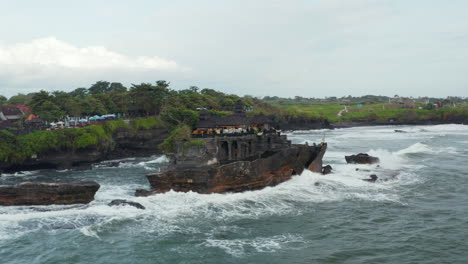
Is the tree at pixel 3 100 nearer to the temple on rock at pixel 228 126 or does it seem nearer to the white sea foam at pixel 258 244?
the temple on rock at pixel 228 126

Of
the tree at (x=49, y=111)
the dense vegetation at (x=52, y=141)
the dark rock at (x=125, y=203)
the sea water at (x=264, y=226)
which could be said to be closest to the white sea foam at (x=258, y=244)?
the sea water at (x=264, y=226)

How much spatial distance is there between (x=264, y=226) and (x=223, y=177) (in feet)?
31.8

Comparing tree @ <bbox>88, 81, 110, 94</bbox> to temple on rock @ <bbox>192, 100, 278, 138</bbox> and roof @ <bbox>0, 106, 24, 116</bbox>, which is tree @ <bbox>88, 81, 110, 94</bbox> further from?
temple on rock @ <bbox>192, 100, 278, 138</bbox>

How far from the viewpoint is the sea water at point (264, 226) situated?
22766mm

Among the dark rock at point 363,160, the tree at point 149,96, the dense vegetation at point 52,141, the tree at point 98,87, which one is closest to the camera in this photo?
the dense vegetation at point 52,141

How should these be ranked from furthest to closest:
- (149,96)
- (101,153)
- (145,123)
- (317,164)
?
(149,96) → (145,123) → (101,153) → (317,164)

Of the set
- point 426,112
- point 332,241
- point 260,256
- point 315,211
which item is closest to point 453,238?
point 332,241

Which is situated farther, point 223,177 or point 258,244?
point 223,177

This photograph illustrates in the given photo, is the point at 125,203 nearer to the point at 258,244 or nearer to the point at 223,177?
the point at 223,177

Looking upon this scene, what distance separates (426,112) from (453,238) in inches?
5210

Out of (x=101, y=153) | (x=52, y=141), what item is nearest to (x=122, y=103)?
(x=101, y=153)

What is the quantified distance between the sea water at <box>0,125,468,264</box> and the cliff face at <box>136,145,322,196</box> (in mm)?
1014

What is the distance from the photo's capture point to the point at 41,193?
1303 inches

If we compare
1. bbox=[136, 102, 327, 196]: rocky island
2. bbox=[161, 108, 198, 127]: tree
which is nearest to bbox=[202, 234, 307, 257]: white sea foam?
bbox=[136, 102, 327, 196]: rocky island
